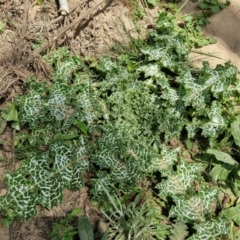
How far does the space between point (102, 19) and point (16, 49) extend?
715 millimetres

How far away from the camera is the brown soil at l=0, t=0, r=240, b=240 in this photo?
3.05 meters

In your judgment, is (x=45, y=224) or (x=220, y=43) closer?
(x=45, y=224)

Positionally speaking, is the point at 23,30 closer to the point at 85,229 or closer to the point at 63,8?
the point at 63,8

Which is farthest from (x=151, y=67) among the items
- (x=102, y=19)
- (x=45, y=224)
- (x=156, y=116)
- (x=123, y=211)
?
(x=45, y=224)

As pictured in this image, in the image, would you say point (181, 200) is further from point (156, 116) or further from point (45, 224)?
point (45, 224)

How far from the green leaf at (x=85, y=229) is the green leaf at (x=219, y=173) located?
3.10 feet

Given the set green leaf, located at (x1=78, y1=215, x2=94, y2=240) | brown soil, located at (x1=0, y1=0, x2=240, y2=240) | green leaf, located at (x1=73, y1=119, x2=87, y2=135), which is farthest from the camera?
brown soil, located at (x1=0, y1=0, x2=240, y2=240)

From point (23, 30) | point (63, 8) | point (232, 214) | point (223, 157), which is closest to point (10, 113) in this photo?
point (23, 30)

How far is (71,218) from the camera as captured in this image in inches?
110

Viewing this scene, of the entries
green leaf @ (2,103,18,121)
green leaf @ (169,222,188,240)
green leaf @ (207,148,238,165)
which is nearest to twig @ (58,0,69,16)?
green leaf @ (2,103,18,121)

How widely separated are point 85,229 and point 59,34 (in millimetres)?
1437

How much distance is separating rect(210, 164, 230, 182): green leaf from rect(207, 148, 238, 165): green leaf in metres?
0.09

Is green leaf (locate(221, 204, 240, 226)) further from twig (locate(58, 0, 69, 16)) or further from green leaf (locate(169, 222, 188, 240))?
twig (locate(58, 0, 69, 16))

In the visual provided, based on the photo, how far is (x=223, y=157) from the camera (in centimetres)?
292
